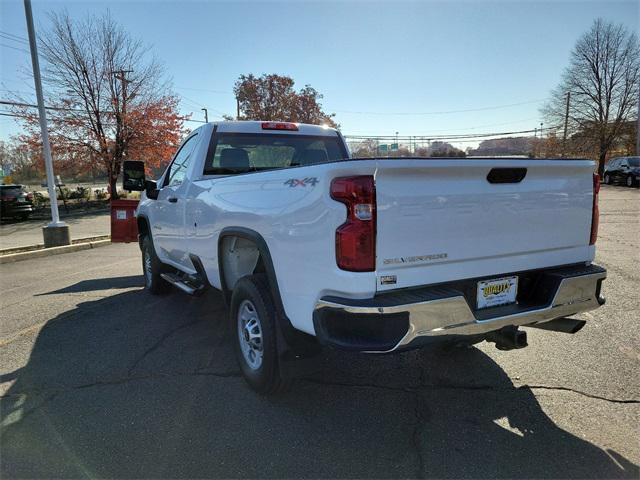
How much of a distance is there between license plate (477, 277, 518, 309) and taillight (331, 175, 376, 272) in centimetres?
81

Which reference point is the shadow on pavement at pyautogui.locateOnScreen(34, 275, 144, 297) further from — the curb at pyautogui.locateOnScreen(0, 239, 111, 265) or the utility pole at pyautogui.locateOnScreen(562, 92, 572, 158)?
the utility pole at pyautogui.locateOnScreen(562, 92, 572, 158)

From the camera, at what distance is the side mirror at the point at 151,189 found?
568 cm

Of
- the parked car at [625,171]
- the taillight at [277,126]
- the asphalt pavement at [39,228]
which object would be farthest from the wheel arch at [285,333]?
the parked car at [625,171]

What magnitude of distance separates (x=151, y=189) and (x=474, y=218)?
4.32 m

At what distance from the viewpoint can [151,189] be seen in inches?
226

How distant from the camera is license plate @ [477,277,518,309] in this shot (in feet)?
9.18

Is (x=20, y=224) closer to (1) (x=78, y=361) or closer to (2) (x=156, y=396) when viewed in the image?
(1) (x=78, y=361)

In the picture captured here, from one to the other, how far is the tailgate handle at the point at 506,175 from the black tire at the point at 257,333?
1650 millimetres

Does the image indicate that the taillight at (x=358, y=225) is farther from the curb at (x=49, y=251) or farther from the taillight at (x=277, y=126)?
the curb at (x=49, y=251)

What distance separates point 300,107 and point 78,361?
39.7 metres

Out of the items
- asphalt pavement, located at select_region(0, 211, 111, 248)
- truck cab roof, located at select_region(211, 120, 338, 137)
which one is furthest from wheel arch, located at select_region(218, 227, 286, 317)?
asphalt pavement, located at select_region(0, 211, 111, 248)

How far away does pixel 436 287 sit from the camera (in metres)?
2.62

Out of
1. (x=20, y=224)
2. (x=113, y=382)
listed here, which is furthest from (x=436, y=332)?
(x=20, y=224)

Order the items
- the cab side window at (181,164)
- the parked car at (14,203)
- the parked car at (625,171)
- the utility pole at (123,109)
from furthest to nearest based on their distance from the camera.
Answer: the parked car at (625,171), the utility pole at (123,109), the parked car at (14,203), the cab side window at (181,164)
